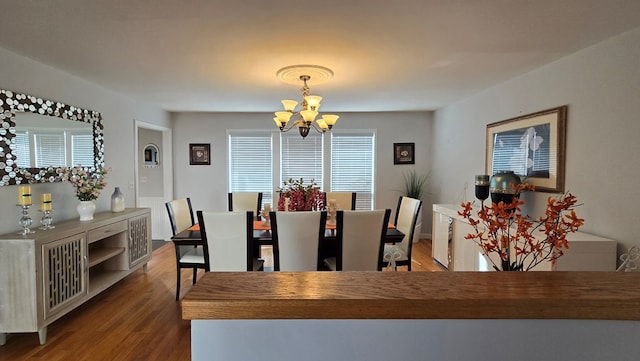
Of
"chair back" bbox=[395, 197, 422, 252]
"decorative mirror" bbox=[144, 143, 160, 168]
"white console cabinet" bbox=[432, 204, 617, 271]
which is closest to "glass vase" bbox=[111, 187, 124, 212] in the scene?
"decorative mirror" bbox=[144, 143, 160, 168]

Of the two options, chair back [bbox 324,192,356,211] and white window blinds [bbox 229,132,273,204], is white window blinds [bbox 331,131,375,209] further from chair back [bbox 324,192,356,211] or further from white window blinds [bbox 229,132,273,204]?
chair back [bbox 324,192,356,211]

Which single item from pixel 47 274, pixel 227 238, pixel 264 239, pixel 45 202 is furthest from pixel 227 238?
pixel 45 202

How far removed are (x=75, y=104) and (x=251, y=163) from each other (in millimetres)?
2677

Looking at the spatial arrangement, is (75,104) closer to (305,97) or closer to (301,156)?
(305,97)

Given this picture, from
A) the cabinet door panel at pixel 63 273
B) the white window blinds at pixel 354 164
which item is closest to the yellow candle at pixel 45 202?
the cabinet door panel at pixel 63 273

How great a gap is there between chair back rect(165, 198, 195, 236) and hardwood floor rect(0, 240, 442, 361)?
0.69m

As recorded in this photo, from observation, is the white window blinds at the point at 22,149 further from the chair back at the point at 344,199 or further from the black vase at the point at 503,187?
the black vase at the point at 503,187

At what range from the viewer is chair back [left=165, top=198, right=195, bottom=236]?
10.2 ft

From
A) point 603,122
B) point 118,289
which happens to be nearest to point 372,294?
point 603,122

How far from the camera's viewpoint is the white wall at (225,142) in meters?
5.33

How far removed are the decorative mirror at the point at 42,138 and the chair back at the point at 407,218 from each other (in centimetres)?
354

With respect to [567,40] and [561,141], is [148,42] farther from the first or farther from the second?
[561,141]

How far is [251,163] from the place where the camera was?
5434mm

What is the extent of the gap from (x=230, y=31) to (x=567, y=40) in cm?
249
